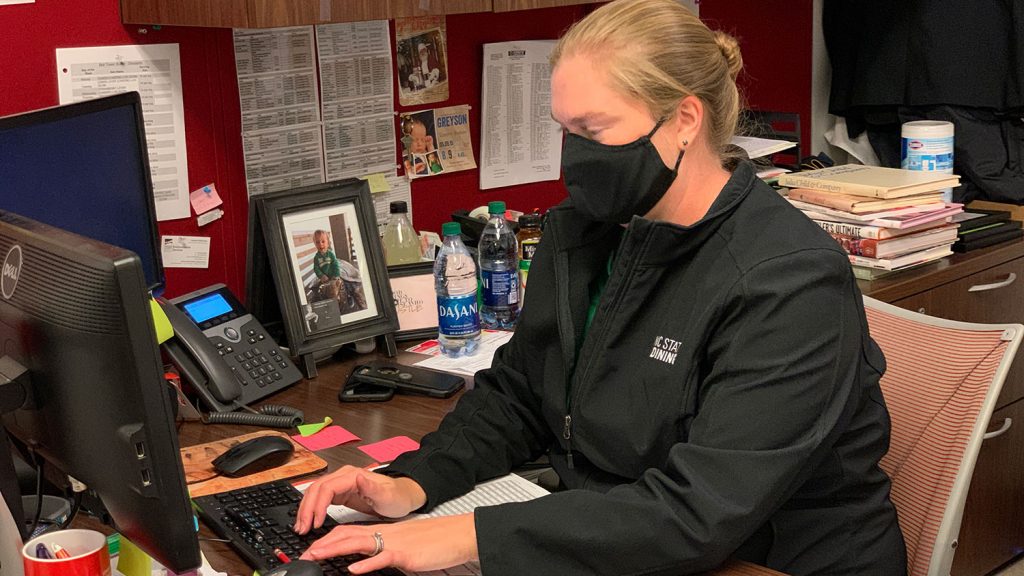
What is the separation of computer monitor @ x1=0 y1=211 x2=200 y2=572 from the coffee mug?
36mm

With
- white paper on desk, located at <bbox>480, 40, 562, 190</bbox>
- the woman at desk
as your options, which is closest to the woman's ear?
the woman at desk

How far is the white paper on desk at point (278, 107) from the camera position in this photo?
2156 mm

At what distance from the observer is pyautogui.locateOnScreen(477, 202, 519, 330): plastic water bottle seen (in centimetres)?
216

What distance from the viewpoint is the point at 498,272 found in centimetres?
215

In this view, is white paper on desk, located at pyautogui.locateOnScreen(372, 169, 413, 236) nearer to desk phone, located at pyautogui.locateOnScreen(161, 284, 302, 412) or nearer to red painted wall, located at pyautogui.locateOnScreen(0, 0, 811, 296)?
red painted wall, located at pyautogui.locateOnScreen(0, 0, 811, 296)

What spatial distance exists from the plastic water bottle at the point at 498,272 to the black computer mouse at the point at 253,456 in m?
0.64

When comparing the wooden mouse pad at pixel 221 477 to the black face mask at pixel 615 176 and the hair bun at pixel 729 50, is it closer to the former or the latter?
the black face mask at pixel 615 176

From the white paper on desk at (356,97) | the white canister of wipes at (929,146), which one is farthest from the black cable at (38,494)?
the white canister of wipes at (929,146)

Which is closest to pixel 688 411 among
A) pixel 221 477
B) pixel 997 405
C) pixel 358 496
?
pixel 358 496

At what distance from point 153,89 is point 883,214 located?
1.50 m

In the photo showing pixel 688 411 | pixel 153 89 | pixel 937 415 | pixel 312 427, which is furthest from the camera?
pixel 153 89

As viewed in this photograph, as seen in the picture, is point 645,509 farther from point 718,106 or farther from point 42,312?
point 42,312

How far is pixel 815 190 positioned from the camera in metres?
2.51

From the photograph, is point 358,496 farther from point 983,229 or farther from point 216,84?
point 983,229
